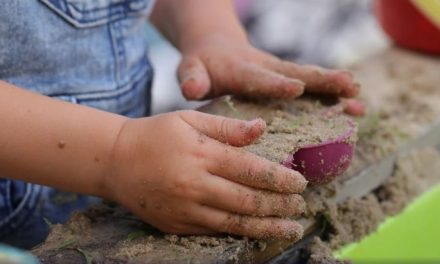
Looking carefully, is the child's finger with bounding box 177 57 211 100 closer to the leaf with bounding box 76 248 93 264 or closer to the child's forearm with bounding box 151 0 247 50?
the child's forearm with bounding box 151 0 247 50

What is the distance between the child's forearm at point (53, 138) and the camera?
31.3 inches

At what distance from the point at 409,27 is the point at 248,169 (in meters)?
0.80

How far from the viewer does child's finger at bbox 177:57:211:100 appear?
3.35 ft

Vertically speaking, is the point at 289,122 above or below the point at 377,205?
above

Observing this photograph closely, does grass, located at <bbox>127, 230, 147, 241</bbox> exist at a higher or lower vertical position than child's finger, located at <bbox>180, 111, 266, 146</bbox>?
lower

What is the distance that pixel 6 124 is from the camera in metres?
0.79

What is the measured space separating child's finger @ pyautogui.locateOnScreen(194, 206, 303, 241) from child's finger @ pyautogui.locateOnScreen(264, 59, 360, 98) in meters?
0.26

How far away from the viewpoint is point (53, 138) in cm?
80

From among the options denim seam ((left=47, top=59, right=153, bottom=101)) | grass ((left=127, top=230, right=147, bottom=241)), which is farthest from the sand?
denim seam ((left=47, top=59, right=153, bottom=101))

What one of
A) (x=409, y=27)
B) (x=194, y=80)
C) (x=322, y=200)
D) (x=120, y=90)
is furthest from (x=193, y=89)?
(x=409, y=27)

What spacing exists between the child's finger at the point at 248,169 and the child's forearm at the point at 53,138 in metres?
0.12

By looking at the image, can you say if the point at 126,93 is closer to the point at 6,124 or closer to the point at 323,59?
the point at 6,124

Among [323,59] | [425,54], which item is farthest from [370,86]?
[323,59]

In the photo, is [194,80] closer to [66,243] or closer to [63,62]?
[63,62]
